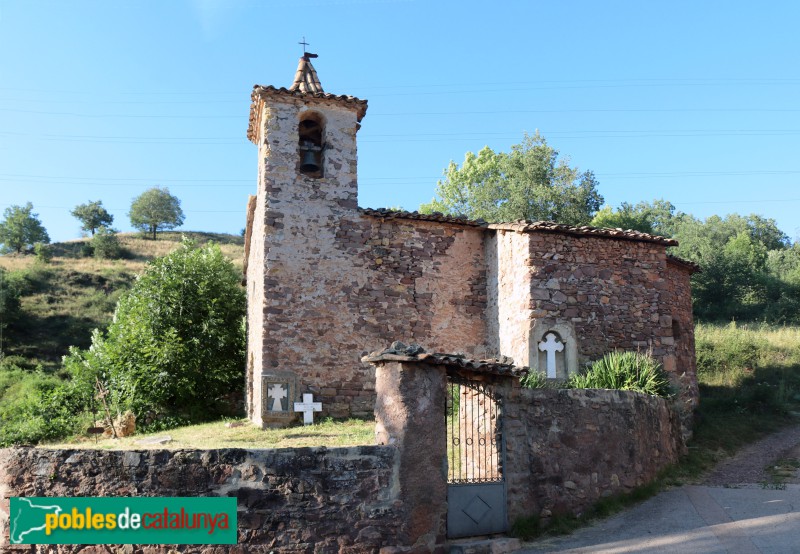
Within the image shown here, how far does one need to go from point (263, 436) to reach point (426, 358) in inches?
236

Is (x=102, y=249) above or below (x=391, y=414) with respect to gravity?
above

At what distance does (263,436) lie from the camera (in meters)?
13.5

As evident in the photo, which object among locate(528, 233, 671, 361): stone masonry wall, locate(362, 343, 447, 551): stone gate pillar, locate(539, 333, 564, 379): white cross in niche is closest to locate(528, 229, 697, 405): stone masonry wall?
locate(528, 233, 671, 361): stone masonry wall

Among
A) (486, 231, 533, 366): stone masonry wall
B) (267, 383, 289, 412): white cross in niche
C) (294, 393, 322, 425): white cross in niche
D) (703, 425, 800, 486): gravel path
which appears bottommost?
(703, 425, 800, 486): gravel path

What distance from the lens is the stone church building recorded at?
14945mm

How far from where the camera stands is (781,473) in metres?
12.6

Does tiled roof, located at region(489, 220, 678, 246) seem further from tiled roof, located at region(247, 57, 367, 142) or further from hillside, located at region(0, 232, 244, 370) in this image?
hillside, located at region(0, 232, 244, 370)

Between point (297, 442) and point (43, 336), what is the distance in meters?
32.1

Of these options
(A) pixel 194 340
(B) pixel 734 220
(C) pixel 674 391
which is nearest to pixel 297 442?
(C) pixel 674 391

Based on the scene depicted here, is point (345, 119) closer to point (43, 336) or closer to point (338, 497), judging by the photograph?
point (338, 497)

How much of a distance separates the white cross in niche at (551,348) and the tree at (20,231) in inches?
2111

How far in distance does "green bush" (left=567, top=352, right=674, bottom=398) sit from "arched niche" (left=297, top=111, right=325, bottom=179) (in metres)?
7.80

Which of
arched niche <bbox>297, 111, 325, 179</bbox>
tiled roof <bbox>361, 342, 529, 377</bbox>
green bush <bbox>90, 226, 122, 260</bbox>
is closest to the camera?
tiled roof <bbox>361, 342, 529, 377</bbox>

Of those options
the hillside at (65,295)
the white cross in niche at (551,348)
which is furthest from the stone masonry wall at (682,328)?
the hillside at (65,295)
